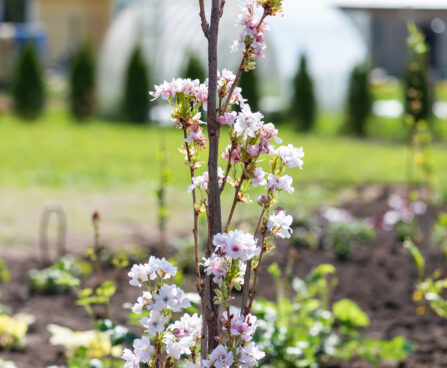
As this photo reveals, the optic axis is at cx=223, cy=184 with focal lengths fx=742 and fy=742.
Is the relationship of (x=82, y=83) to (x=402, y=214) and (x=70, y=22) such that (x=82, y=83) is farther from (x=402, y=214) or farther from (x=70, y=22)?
(x=70, y=22)

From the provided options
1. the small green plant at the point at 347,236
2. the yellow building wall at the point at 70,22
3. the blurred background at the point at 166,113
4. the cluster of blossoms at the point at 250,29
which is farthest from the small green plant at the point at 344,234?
the yellow building wall at the point at 70,22

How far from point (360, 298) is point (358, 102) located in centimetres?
968

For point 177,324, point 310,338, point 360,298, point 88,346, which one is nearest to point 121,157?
point 360,298

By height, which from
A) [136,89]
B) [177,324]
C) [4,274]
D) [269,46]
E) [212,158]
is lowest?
[4,274]

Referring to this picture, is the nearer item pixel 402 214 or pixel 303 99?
pixel 402 214

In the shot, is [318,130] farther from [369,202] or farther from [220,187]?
[220,187]

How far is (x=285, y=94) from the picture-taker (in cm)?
1416

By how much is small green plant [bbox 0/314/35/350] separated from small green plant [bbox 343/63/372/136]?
10779 mm

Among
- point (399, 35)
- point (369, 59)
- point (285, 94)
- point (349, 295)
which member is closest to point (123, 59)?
point (285, 94)

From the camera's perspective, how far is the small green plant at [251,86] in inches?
520

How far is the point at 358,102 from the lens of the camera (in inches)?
538

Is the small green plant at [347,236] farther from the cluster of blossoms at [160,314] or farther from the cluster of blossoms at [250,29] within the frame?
the cluster of blossoms at [250,29]

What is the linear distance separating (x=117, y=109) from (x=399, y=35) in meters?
14.1

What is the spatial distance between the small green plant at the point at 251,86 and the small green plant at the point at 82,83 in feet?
10.5
